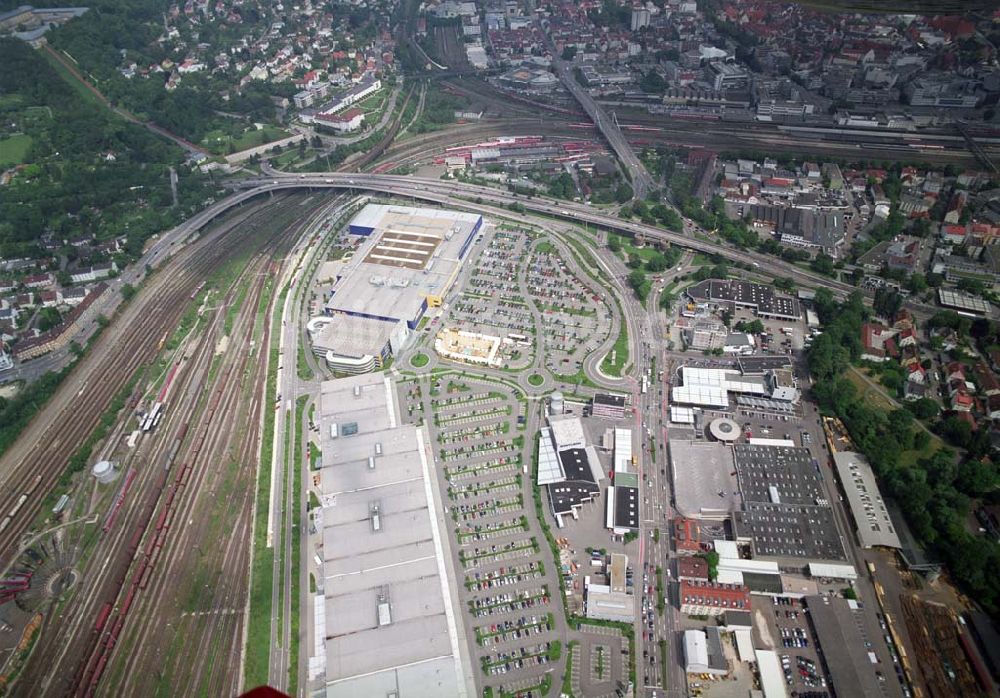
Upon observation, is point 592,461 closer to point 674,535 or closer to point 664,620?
point 674,535

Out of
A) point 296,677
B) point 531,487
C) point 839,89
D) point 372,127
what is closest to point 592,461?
point 531,487

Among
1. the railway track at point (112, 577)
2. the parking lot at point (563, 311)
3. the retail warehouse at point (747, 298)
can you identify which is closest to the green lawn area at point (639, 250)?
the parking lot at point (563, 311)

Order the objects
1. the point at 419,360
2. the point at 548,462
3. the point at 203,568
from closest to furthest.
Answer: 1. the point at 203,568
2. the point at 548,462
3. the point at 419,360

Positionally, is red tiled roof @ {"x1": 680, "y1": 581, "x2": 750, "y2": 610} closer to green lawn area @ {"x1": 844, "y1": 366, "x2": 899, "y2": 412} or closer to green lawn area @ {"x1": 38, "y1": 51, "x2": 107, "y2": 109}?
green lawn area @ {"x1": 844, "y1": 366, "x2": 899, "y2": 412}

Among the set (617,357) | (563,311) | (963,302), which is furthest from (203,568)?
(963,302)

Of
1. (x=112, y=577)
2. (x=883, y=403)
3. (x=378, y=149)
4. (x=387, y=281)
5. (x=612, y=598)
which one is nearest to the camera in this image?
(x=612, y=598)

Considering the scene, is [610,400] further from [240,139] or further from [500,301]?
[240,139]

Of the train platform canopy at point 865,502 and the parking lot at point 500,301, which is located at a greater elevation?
the parking lot at point 500,301

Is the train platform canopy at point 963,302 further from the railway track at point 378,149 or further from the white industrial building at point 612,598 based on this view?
the railway track at point 378,149

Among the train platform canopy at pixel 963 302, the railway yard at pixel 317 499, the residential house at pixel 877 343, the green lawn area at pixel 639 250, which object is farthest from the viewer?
the green lawn area at pixel 639 250
